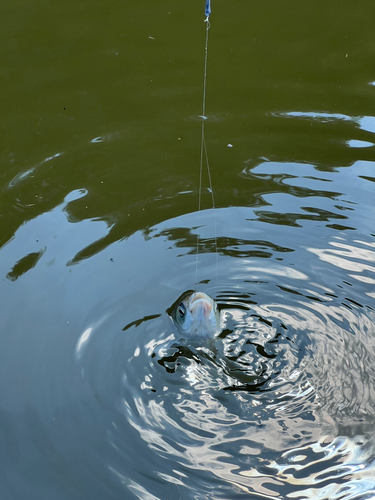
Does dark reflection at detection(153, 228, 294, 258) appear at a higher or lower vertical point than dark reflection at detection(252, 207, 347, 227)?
lower

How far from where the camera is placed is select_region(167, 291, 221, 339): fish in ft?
8.96

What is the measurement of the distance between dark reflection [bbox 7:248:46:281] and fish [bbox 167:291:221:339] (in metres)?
0.93

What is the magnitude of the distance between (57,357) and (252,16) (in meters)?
3.22

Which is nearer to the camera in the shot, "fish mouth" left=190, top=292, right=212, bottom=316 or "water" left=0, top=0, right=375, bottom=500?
"water" left=0, top=0, right=375, bottom=500

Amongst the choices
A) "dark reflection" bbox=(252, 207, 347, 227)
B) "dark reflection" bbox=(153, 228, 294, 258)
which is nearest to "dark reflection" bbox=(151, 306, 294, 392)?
"dark reflection" bbox=(153, 228, 294, 258)

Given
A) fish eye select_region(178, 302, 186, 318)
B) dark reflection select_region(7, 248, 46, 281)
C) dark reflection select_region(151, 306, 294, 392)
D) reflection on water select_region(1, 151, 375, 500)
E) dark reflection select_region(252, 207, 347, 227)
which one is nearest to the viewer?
reflection on water select_region(1, 151, 375, 500)

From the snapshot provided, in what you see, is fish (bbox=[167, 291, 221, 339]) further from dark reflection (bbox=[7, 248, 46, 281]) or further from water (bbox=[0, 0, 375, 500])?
dark reflection (bbox=[7, 248, 46, 281])

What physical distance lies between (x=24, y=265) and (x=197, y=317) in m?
1.15

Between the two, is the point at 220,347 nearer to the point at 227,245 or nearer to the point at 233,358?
the point at 233,358

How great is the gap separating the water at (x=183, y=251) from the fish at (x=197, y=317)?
0.22 ft

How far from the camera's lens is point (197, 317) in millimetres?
2736

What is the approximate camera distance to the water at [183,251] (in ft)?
8.11

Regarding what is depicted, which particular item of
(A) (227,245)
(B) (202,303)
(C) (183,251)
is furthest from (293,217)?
(B) (202,303)

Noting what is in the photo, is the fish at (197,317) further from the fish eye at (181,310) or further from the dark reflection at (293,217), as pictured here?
the dark reflection at (293,217)
